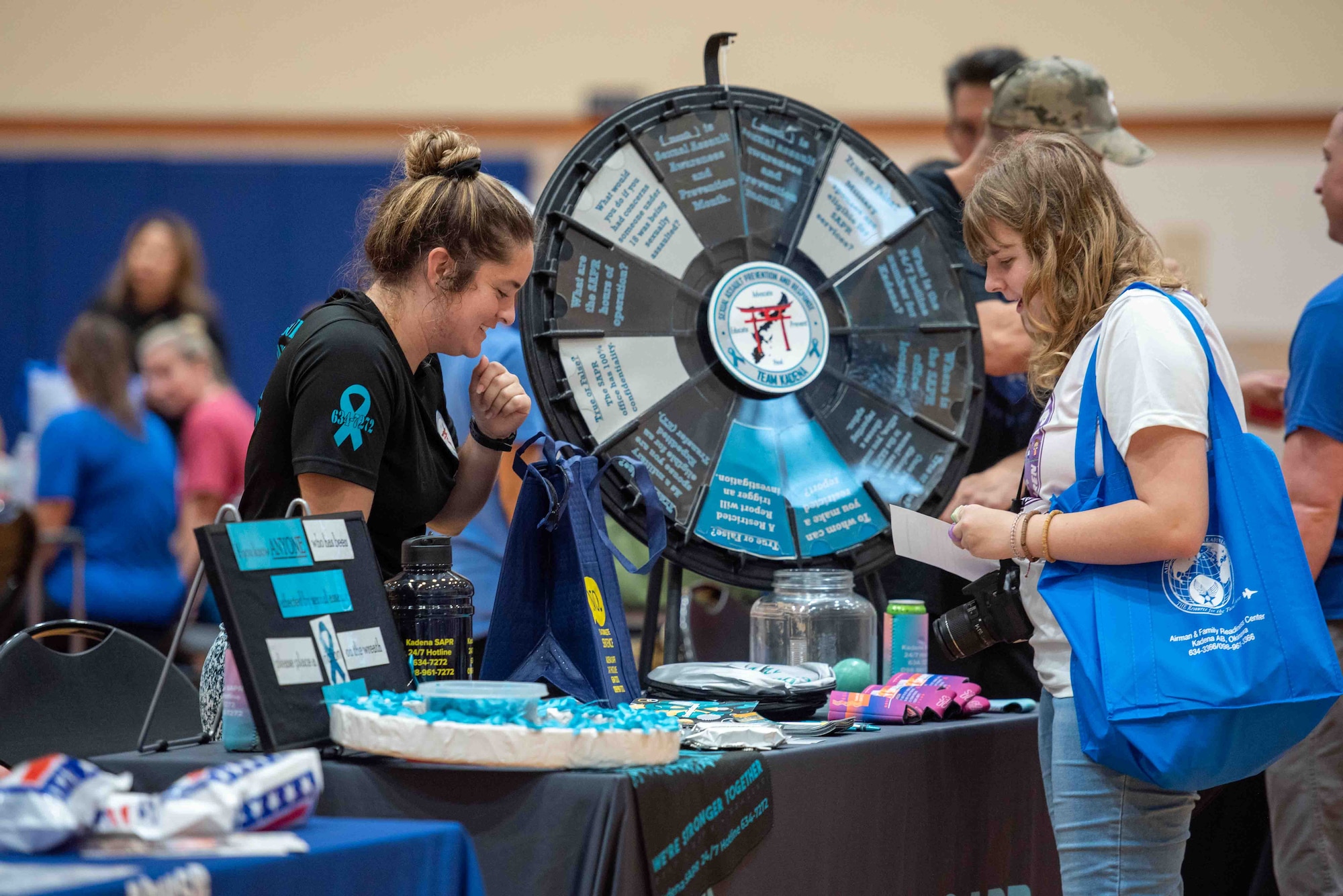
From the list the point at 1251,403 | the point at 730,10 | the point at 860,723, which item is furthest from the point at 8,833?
the point at 730,10

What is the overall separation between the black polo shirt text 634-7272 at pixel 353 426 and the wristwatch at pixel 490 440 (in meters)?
0.06

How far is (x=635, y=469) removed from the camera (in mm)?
1839

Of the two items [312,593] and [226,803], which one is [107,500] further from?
[226,803]

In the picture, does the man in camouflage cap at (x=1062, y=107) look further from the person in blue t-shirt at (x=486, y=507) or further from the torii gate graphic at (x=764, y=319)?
the person in blue t-shirt at (x=486, y=507)

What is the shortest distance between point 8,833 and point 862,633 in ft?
4.25

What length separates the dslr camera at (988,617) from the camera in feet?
5.46

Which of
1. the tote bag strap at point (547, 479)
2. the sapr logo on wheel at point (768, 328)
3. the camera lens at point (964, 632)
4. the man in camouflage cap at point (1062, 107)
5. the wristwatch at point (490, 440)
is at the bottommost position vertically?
the camera lens at point (964, 632)

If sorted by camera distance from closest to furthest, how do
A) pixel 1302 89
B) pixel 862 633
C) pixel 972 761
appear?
pixel 972 761, pixel 862 633, pixel 1302 89

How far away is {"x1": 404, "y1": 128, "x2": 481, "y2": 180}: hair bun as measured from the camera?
174 cm

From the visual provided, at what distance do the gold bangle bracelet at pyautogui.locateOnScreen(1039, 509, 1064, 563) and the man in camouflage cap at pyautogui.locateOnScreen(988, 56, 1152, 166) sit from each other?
1.29m

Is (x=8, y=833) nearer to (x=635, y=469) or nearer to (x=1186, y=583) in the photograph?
(x=635, y=469)

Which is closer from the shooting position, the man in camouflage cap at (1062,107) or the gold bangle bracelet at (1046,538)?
the gold bangle bracelet at (1046,538)

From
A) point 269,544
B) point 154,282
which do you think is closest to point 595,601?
point 269,544

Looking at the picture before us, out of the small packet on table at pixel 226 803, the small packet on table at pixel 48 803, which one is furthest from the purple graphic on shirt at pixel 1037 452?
the small packet on table at pixel 48 803
